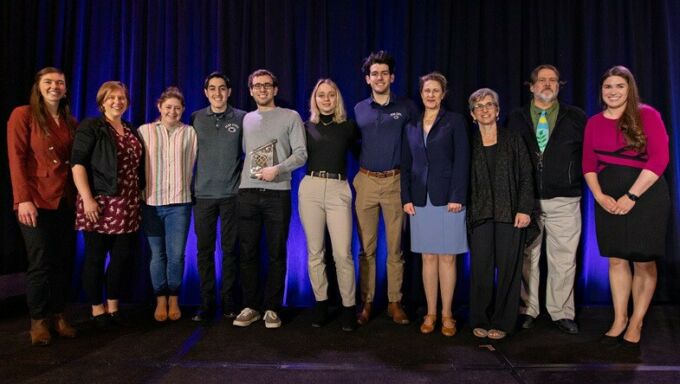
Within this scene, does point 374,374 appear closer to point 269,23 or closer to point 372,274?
point 372,274

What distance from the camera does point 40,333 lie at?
2729 millimetres

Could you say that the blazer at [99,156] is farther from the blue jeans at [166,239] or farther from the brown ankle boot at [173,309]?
the brown ankle boot at [173,309]

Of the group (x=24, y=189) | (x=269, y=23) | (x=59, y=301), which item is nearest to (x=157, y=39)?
(x=269, y=23)

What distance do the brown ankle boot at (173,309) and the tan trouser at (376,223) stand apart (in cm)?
130

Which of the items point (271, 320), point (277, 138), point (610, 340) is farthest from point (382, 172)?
point (610, 340)

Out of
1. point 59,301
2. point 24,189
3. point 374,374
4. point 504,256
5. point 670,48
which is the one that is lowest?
point 374,374

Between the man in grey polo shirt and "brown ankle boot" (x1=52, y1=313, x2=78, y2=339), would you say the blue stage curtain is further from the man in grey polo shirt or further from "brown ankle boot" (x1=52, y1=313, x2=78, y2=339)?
"brown ankle boot" (x1=52, y1=313, x2=78, y2=339)

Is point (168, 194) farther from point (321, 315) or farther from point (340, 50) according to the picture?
point (340, 50)

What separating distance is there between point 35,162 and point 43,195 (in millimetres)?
204

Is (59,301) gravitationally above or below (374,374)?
above

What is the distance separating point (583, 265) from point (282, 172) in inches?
99.4

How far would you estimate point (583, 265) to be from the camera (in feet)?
12.3

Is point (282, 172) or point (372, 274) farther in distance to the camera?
point (372, 274)

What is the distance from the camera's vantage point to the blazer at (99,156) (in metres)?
2.87
